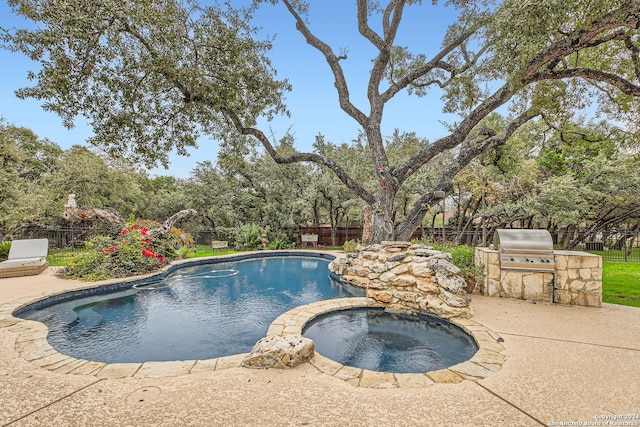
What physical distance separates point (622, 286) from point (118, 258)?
12.8 m

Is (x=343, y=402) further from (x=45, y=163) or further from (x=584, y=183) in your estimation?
(x=45, y=163)

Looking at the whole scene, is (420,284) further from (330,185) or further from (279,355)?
(330,185)

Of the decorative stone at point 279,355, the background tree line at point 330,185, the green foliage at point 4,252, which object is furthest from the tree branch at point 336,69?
the green foliage at point 4,252

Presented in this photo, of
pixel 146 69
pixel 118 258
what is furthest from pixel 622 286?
pixel 118 258

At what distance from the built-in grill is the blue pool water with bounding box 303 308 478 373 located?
2.09 meters

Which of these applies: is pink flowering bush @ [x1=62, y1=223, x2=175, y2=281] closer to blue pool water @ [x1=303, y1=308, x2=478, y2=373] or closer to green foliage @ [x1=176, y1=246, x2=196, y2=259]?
green foliage @ [x1=176, y1=246, x2=196, y2=259]

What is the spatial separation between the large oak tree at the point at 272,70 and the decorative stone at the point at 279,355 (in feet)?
17.6

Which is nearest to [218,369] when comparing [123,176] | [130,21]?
[130,21]

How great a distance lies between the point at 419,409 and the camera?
2193 millimetres

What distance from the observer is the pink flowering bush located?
24.7ft

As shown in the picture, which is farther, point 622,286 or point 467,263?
point 622,286

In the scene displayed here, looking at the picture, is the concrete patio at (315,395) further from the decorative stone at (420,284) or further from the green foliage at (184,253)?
the green foliage at (184,253)

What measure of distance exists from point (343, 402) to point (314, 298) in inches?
162

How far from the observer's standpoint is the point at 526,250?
5.34 m
